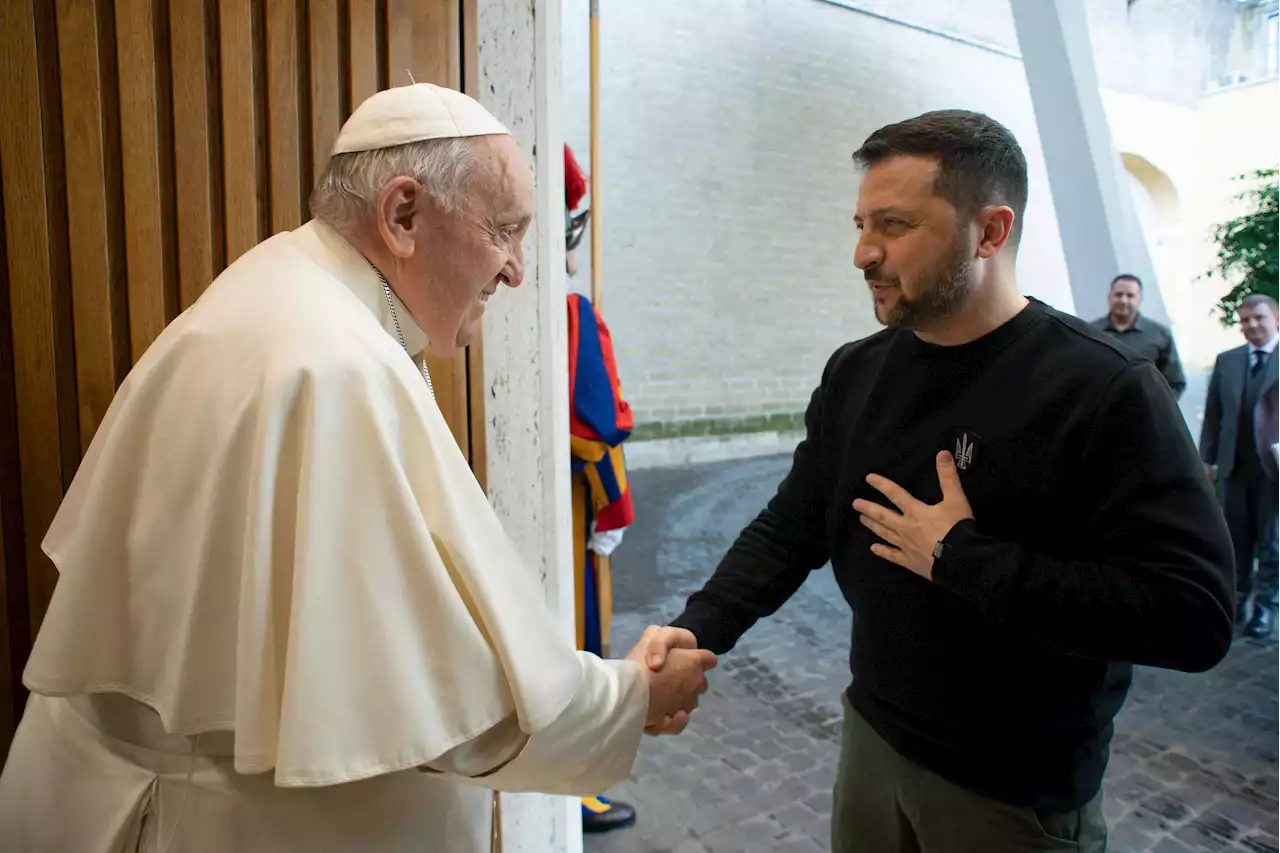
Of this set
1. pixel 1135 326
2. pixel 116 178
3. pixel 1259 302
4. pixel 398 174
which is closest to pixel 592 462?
pixel 116 178

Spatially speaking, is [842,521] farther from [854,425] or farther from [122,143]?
[122,143]

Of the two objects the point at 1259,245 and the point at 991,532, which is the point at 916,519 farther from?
the point at 1259,245

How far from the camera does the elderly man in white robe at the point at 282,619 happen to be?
1120mm

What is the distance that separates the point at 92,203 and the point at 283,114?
1.52 feet

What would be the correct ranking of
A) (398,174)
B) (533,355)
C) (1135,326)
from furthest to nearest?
1. (1135,326)
2. (533,355)
3. (398,174)

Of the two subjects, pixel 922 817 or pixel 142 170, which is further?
pixel 142 170

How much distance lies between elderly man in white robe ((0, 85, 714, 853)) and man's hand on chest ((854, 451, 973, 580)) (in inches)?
22.1

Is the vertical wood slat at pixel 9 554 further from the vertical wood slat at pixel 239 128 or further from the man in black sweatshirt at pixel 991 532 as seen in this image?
the man in black sweatshirt at pixel 991 532

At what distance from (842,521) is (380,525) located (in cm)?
89

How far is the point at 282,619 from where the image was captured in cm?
115

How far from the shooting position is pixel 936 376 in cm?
154

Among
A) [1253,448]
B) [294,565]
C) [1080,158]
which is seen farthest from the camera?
[1080,158]

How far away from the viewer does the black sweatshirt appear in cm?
127

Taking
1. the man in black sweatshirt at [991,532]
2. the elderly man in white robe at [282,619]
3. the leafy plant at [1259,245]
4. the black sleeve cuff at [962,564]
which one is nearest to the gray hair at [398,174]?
the elderly man in white robe at [282,619]
